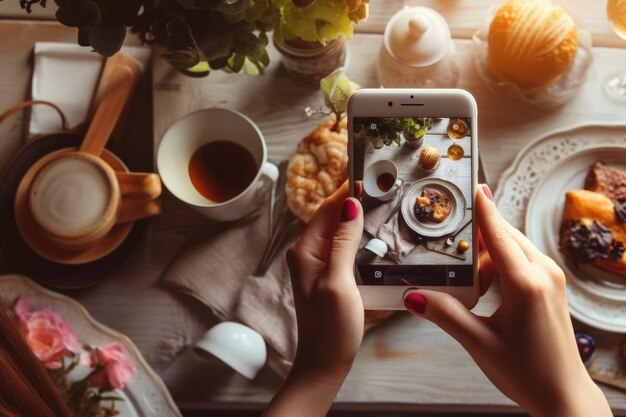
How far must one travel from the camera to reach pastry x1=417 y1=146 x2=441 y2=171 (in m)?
0.76

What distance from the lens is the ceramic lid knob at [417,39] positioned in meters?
0.88

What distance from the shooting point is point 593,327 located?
89 centimetres

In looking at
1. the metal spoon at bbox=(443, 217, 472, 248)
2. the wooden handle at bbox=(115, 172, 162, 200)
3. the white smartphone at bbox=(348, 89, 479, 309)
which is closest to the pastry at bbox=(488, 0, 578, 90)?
the white smartphone at bbox=(348, 89, 479, 309)

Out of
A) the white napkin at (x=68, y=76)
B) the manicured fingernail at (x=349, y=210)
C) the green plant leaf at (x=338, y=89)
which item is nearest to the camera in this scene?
the manicured fingernail at (x=349, y=210)

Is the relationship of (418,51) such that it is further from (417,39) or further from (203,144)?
(203,144)

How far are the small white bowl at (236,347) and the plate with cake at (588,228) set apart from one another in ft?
1.44

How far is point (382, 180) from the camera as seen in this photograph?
77cm

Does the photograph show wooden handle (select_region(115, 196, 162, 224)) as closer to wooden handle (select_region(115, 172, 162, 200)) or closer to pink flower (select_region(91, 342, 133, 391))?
wooden handle (select_region(115, 172, 162, 200))

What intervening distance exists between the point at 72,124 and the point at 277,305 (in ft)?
1.47

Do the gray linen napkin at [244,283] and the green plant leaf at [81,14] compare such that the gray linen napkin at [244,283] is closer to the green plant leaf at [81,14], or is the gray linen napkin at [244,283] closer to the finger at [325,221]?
the finger at [325,221]

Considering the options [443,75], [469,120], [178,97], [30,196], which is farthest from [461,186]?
[30,196]

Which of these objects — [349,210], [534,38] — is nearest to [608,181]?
[534,38]

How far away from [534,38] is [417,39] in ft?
0.55

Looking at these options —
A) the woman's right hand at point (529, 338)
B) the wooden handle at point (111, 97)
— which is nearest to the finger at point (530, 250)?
the woman's right hand at point (529, 338)
